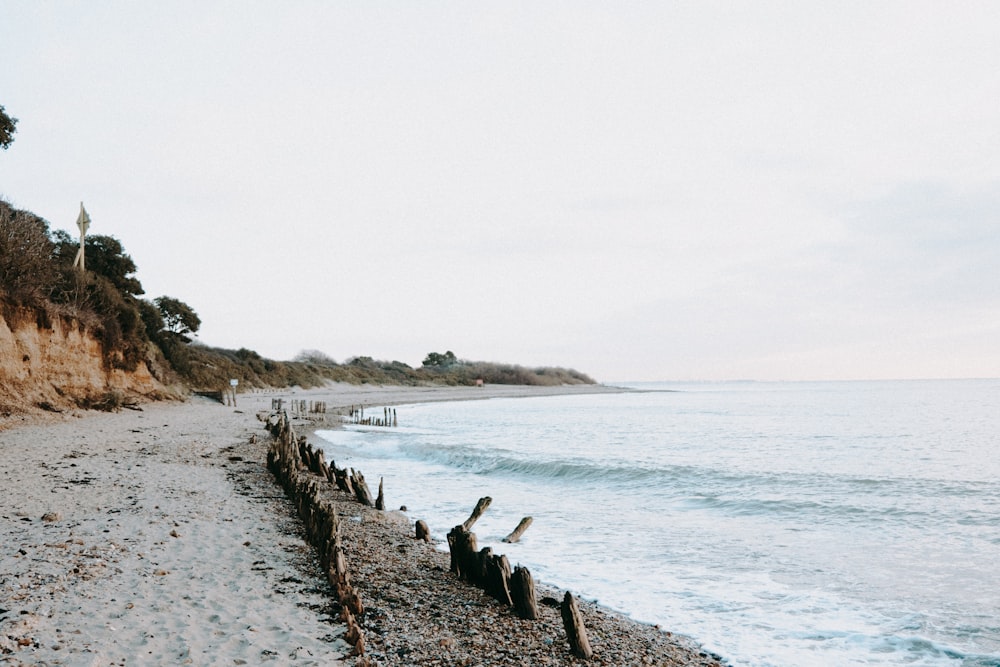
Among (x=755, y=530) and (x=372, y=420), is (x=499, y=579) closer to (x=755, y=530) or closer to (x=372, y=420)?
(x=755, y=530)

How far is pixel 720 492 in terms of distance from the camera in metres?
16.8

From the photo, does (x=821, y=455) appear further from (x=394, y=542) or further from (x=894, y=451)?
(x=394, y=542)

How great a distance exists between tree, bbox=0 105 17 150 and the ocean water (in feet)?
47.9

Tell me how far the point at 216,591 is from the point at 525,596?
127 inches

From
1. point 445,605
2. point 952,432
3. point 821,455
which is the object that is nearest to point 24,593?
point 445,605

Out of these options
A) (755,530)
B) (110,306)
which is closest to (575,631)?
(755,530)

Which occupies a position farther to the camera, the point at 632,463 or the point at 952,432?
the point at 952,432

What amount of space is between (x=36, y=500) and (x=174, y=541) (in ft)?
10.7

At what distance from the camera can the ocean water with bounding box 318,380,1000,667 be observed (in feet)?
24.3

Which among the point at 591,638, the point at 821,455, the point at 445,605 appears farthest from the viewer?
the point at 821,455

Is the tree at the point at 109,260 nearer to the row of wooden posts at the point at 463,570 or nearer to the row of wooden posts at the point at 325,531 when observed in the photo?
the row of wooden posts at the point at 325,531

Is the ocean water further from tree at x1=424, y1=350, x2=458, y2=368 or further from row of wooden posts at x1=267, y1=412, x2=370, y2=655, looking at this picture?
tree at x1=424, y1=350, x2=458, y2=368

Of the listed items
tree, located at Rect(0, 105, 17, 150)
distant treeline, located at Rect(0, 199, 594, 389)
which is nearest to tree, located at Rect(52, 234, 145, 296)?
distant treeline, located at Rect(0, 199, 594, 389)

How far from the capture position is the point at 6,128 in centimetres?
1970
